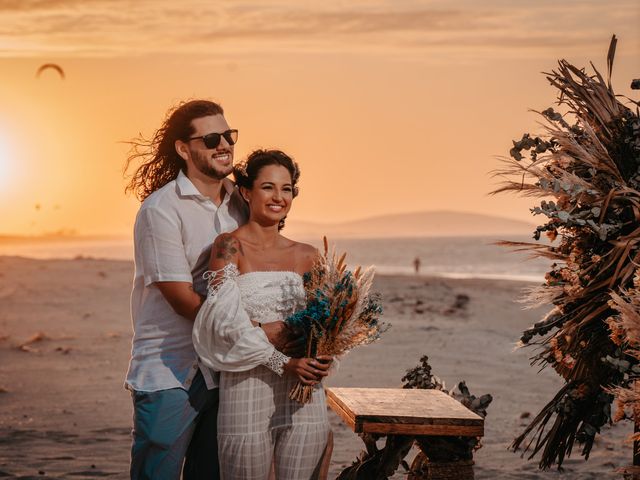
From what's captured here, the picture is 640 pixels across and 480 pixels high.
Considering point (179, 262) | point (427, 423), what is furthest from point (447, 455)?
point (179, 262)

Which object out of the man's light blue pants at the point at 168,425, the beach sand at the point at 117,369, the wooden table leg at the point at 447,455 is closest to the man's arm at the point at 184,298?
the man's light blue pants at the point at 168,425

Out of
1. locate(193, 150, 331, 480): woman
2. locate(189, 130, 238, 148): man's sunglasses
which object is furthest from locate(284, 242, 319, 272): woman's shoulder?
locate(189, 130, 238, 148): man's sunglasses

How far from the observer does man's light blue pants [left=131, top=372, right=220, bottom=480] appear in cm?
452

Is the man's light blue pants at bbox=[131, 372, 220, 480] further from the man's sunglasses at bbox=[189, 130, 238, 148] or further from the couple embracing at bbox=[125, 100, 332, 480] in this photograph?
the man's sunglasses at bbox=[189, 130, 238, 148]

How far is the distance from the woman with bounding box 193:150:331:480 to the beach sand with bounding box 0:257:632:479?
2744 millimetres

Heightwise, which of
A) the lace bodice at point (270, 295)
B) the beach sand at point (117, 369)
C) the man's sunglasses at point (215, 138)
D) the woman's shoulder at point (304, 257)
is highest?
the man's sunglasses at point (215, 138)

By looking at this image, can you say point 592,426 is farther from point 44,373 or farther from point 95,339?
point 95,339

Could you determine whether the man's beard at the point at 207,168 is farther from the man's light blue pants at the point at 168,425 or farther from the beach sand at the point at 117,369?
the beach sand at the point at 117,369

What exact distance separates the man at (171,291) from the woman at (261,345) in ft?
0.66

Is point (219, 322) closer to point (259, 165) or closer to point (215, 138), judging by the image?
point (259, 165)

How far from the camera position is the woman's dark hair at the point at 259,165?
14.5 ft

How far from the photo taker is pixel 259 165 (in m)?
4.41

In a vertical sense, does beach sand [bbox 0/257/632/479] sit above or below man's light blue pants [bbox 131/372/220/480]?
below

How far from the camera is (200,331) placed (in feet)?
13.9
